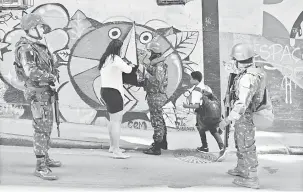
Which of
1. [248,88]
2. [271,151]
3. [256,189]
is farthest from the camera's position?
[271,151]

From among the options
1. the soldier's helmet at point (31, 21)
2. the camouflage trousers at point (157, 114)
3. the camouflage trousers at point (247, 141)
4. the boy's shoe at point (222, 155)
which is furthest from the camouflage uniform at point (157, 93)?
the soldier's helmet at point (31, 21)

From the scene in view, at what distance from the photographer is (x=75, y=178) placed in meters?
5.13

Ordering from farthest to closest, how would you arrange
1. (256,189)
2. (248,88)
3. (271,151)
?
(271,151), (256,189), (248,88)

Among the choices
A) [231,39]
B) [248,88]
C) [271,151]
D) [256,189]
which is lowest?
[256,189]

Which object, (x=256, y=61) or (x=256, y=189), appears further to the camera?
(x=256, y=61)

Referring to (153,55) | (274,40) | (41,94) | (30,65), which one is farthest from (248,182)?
(30,65)

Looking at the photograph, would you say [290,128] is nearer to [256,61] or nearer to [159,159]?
[256,61]

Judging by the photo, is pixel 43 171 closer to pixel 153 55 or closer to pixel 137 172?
pixel 137 172

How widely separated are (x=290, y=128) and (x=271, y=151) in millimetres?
411

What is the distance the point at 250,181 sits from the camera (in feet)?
16.4

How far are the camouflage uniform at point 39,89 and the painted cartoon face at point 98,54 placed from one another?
0.44m

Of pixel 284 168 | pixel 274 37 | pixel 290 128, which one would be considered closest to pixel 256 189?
pixel 284 168

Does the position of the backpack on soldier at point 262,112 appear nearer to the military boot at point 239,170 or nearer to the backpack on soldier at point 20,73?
the military boot at point 239,170

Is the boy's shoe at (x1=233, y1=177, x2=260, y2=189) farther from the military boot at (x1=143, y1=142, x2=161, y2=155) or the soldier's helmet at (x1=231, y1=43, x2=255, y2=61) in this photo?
the soldier's helmet at (x1=231, y1=43, x2=255, y2=61)
